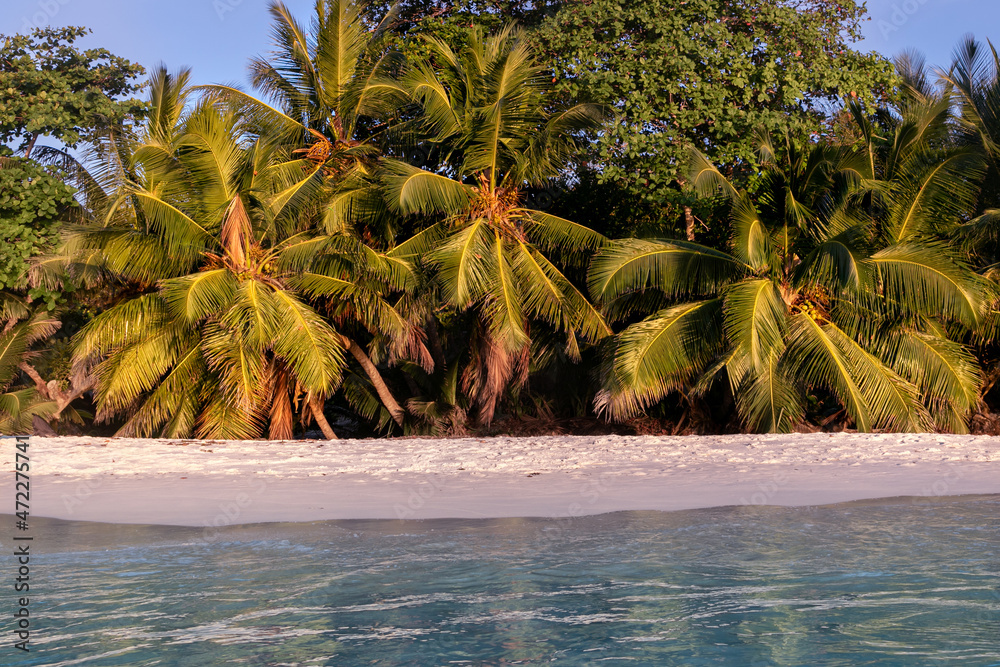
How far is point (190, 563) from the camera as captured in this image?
6.05 m

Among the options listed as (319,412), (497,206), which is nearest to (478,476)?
(497,206)

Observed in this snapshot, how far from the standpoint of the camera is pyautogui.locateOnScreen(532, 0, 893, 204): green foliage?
16844mm

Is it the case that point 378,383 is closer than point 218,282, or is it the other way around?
point 218,282

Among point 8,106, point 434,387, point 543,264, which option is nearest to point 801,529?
point 543,264

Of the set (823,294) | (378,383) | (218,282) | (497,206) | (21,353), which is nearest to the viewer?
(218,282)

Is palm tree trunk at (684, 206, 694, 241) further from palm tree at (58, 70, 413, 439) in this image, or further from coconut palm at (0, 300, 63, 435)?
coconut palm at (0, 300, 63, 435)

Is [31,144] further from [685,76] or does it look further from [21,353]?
[685,76]

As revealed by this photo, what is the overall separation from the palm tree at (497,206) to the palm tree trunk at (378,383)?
196cm

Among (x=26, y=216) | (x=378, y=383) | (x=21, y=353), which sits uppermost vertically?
(x=26, y=216)

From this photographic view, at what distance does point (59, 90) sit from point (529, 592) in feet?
62.1

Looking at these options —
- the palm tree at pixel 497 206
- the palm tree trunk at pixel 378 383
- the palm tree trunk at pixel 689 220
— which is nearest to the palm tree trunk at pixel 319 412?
the palm tree trunk at pixel 378 383

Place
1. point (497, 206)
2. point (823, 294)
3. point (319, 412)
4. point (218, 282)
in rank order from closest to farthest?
point (218, 282) < point (823, 294) < point (497, 206) < point (319, 412)

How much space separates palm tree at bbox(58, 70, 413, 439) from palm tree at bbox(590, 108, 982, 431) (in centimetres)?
440

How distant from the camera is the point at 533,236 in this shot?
52.7 feet
